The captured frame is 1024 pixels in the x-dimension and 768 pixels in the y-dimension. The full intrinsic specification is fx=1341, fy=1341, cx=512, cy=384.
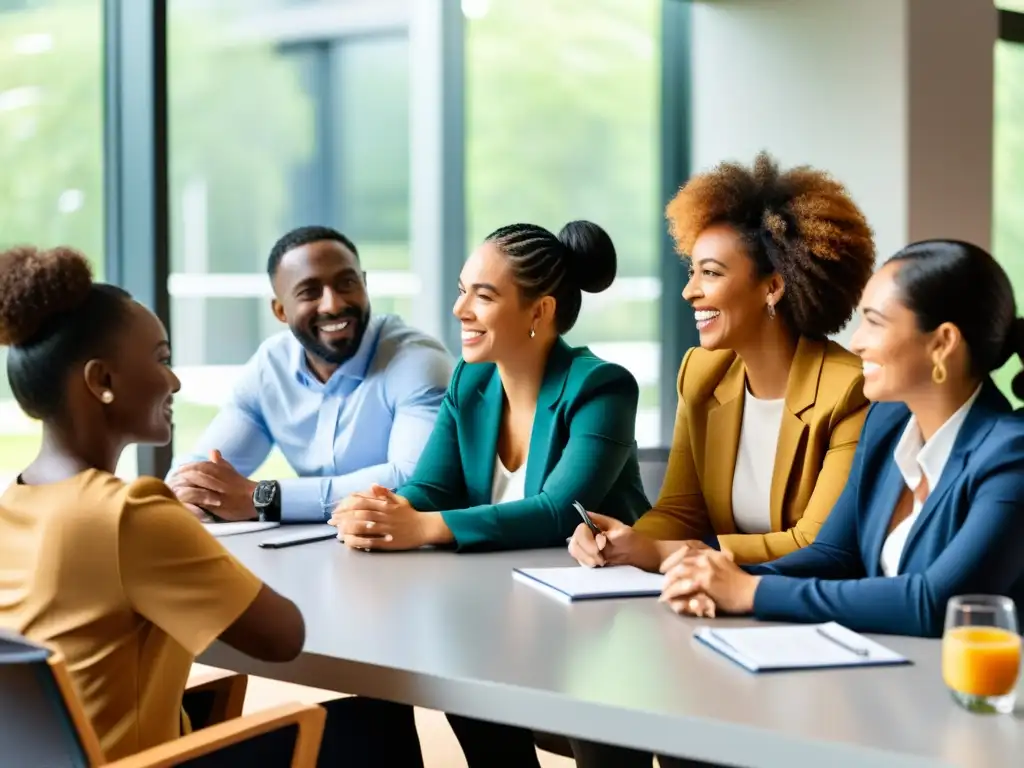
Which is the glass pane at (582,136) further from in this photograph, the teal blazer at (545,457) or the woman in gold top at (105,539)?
the woman in gold top at (105,539)

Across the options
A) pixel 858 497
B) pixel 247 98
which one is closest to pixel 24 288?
pixel 858 497

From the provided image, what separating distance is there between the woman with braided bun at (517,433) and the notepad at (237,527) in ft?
0.75

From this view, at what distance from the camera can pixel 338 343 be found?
3361mm

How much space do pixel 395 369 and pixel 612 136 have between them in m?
2.64

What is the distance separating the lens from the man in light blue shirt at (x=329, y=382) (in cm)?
330

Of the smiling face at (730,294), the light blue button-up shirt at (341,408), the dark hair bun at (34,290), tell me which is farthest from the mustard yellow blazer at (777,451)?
the dark hair bun at (34,290)

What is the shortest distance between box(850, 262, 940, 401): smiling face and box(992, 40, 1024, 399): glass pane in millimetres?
3968

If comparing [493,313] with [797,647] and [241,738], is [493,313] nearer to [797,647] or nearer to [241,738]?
[797,647]

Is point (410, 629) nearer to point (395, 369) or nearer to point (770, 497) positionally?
point (770, 497)

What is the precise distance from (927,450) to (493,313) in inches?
39.9

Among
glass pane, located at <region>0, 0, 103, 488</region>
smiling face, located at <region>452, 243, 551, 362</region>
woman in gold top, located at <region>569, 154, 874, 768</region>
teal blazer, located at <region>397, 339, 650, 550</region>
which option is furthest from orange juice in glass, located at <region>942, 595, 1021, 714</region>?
glass pane, located at <region>0, 0, 103, 488</region>

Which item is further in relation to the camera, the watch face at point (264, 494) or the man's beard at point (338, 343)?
the man's beard at point (338, 343)

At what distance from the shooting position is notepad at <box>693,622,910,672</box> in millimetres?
1677

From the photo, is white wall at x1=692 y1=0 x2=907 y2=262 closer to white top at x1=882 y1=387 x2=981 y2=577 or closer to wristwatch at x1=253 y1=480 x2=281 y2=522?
wristwatch at x1=253 y1=480 x2=281 y2=522
